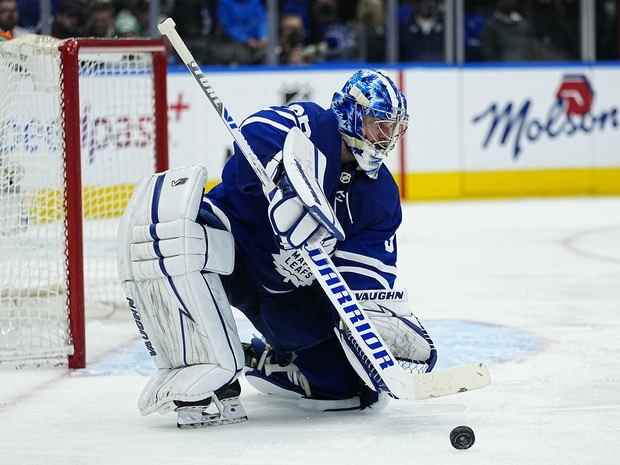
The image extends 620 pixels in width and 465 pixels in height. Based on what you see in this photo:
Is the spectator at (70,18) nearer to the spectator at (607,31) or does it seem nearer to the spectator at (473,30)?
the spectator at (473,30)

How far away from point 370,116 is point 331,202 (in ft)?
0.74

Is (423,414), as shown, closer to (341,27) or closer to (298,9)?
(298,9)

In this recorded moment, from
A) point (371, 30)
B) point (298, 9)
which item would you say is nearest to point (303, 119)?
point (298, 9)

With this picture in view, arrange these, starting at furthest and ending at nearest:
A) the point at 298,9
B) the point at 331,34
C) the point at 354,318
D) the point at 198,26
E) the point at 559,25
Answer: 1. the point at 559,25
2. the point at 331,34
3. the point at 298,9
4. the point at 198,26
5. the point at 354,318

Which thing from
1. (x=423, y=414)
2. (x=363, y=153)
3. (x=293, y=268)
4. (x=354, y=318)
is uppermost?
(x=363, y=153)

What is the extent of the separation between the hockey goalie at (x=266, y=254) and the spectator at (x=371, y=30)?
5659mm

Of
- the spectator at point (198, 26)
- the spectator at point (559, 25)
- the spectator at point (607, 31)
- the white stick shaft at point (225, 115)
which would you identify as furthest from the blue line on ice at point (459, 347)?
the spectator at point (607, 31)

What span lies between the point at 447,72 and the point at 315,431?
5781 mm

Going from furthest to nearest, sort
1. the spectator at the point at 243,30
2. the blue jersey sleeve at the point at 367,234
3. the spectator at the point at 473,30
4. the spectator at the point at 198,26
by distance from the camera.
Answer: the spectator at the point at 473,30 < the spectator at the point at 243,30 < the spectator at the point at 198,26 < the blue jersey sleeve at the point at 367,234

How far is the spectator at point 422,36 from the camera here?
8680 millimetres

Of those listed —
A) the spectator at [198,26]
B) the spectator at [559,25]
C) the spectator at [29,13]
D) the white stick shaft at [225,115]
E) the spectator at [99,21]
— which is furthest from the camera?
the spectator at [559,25]

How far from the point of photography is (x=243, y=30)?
8.27m

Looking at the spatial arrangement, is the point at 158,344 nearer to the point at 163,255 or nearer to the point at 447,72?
the point at 163,255

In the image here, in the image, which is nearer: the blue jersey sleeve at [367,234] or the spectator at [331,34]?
the blue jersey sleeve at [367,234]
